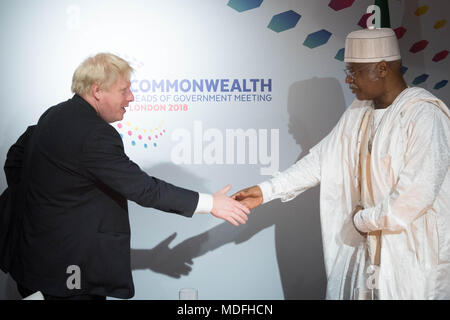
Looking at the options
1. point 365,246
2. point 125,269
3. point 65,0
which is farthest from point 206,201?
point 65,0

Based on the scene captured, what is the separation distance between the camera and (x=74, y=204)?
103 inches

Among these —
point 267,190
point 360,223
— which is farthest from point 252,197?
point 360,223

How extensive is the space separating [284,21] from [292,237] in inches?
50.6

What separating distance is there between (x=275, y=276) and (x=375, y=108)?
4.32 ft

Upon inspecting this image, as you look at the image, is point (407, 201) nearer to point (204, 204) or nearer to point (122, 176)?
point (204, 204)

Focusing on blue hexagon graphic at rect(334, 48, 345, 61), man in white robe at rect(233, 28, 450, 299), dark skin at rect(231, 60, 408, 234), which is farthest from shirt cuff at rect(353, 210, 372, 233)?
blue hexagon graphic at rect(334, 48, 345, 61)

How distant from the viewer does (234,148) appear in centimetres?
365

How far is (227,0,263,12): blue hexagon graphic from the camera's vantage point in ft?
11.7

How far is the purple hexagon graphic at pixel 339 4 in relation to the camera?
11.7 ft

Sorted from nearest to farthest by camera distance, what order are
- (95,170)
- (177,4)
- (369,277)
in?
(95,170) < (369,277) < (177,4)

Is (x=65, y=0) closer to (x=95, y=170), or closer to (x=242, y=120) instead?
(x=242, y=120)

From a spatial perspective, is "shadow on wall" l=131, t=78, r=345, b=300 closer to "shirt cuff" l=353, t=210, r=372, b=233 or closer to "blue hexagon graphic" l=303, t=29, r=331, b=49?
"blue hexagon graphic" l=303, t=29, r=331, b=49

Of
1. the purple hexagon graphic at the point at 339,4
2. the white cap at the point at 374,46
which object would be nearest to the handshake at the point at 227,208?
the white cap at the point at 374,46

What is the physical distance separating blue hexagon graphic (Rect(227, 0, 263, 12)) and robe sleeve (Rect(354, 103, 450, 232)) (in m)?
1.33
